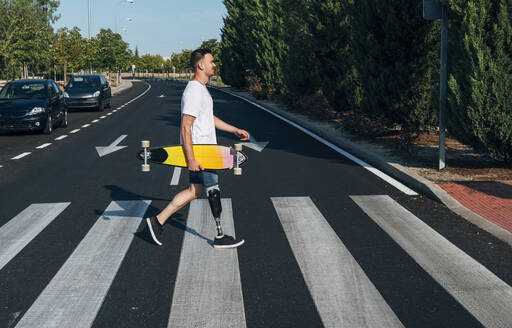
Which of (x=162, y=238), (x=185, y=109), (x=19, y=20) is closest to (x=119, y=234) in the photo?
(x=162, y=238)

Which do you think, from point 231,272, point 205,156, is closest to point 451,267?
point 231,272

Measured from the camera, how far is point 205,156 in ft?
17.3

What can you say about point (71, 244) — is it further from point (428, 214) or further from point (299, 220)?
point (428, 214)

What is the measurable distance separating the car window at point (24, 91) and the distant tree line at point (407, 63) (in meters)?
8.84

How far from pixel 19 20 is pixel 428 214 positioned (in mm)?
49790

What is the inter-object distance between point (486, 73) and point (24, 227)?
681 centimetres

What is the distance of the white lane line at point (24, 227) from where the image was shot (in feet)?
18.1

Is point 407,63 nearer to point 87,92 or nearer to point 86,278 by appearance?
point 86,278

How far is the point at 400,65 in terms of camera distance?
11.7 metres

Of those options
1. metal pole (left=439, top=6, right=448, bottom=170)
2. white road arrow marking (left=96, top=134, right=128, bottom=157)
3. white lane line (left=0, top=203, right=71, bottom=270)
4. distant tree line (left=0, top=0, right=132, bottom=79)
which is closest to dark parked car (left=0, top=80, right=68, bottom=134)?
white road arrow marking (left=96, top=134, right=128, bottom=157)

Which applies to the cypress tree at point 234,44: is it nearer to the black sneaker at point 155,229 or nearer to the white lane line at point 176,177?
the white lane line at point 176,177

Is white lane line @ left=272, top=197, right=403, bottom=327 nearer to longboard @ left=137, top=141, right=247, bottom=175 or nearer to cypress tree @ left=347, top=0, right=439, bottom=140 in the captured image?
longboard @ left=137, top=141, right=247, bottom=175

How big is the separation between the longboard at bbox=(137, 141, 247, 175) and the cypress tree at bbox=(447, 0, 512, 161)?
4736mm

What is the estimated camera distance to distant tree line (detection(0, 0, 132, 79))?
47375 millimetres
